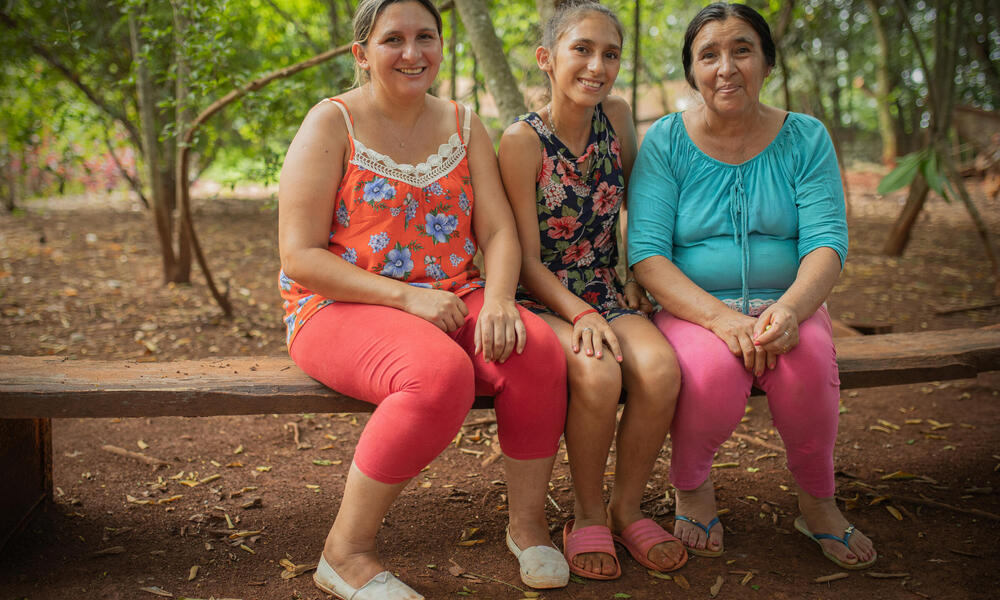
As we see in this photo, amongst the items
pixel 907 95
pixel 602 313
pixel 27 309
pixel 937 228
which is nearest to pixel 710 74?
pixel 602 313

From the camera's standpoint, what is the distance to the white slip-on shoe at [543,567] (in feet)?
7.02

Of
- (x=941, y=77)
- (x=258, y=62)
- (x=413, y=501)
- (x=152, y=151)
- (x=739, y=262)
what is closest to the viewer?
(x=739, y=262)

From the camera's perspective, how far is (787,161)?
250cm

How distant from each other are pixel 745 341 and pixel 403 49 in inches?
52.1

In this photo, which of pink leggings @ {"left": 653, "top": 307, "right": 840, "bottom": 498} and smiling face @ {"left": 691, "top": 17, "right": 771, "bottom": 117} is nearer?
pink leggings @ {"left": 653, "top": 307, "right": 840, "bottom": 498}

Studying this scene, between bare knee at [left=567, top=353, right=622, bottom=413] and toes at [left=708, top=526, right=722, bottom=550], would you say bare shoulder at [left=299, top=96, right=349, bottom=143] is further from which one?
toes at [left=708, top=526, right=722, bottom=550]

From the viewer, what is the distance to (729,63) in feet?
7.84

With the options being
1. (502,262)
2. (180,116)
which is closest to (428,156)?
(502,262)

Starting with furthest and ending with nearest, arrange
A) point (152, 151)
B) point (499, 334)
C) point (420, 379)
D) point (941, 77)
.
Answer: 1. point (941, 77)
2. point (152, 151)
3. point (499, 334)
4. point (420, 379)

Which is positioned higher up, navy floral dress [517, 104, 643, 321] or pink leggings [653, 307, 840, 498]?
navy floral dress [517, 104, 643, 321]

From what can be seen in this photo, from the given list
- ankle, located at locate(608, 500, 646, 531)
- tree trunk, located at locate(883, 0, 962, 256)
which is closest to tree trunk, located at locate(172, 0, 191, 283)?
ankle, located at locate(608, 500, 646, 531)

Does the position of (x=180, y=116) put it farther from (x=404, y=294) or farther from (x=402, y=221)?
(x=404, y=294)

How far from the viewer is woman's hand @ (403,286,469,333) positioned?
7.11 ft

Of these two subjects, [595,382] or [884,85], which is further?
[884,85]
